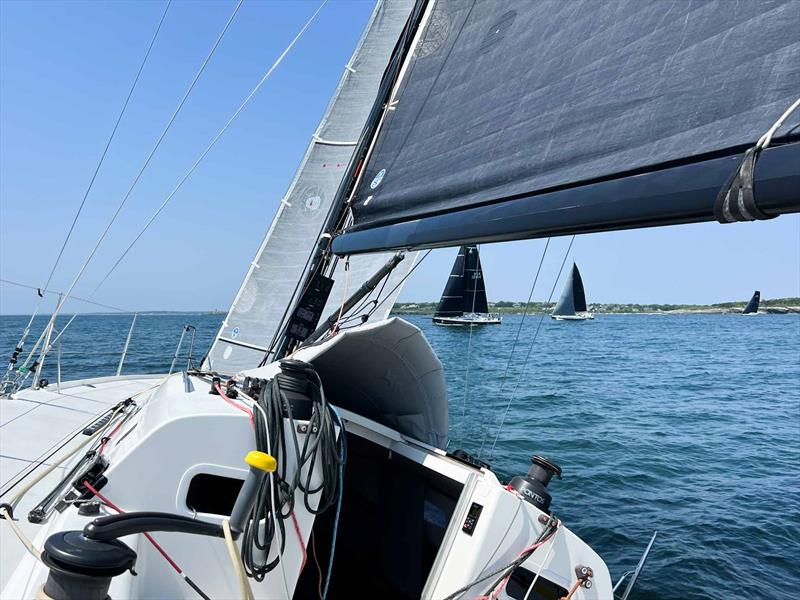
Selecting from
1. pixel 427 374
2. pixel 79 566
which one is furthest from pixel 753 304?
pixel 79 566

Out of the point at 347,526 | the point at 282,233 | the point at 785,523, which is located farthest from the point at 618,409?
the point at 347,526

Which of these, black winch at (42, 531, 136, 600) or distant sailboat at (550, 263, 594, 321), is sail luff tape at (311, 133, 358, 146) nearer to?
black winch at (42, 531, 136, 600)

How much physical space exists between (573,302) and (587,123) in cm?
5838

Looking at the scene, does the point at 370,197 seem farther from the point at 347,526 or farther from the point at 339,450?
the point at 347,526

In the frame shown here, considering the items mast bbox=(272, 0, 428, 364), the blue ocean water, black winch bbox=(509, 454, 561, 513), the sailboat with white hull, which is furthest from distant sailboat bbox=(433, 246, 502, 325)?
black winch bbox=(509, 454, 561, 513)

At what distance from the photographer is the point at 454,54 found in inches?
130

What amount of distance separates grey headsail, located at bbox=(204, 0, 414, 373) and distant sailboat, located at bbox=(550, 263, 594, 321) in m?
50.9

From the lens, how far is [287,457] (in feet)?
7.53

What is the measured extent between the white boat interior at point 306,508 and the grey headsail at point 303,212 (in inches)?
135

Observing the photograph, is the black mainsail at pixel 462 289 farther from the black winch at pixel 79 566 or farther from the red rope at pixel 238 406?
the black winch at pixel 79 566

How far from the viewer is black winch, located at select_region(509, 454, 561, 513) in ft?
8.69

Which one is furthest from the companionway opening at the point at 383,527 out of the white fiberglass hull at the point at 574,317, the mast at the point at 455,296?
the white fiberglass hull at the point at 574,317

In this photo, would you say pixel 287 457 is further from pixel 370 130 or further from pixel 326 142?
pixel 326 142

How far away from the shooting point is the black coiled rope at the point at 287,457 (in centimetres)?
215
